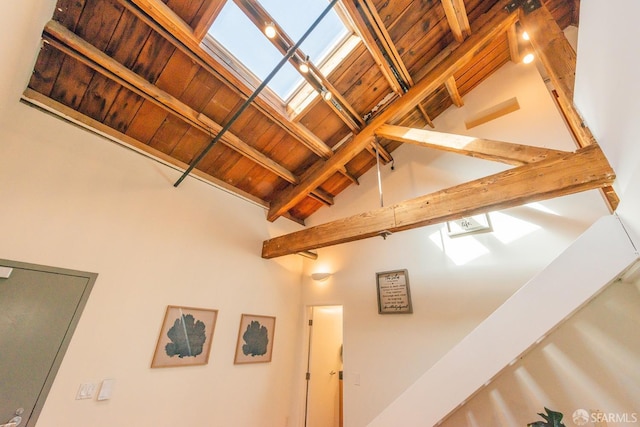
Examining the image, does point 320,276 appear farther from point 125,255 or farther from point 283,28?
point 283,28

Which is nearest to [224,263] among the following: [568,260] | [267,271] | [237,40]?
[267,271]

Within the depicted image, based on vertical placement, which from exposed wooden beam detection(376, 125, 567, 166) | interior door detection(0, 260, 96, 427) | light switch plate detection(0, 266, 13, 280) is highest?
exposed wooden beam detection(376, 125, 567, 166)

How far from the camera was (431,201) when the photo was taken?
2.38 metres

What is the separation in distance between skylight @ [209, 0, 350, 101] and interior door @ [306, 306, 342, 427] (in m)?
3.39

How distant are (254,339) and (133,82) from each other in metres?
3.12

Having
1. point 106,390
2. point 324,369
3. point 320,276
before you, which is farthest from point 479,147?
point 106,390

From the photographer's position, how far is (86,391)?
6.86 ft

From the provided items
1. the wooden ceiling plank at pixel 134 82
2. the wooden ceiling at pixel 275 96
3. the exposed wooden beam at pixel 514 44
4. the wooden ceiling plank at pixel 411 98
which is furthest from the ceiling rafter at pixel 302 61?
the exposed wooden beam at pixel 514 44

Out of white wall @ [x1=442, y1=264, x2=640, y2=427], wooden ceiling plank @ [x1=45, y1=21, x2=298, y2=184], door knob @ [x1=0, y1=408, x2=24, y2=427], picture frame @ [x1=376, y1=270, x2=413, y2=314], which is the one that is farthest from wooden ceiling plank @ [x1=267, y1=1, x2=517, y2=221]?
door knob @ [x1=0, y1=408, x2=24, y2=427]

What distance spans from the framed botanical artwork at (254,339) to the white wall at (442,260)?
89 cm

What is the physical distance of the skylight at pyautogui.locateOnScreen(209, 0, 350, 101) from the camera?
7.42 ft

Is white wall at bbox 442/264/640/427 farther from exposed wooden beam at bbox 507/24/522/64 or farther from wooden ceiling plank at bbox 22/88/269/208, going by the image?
wooden ceiling plank at bbox 22/88/269/208

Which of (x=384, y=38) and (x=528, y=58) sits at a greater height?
(x=528, y=58)

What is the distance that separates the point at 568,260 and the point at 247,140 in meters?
3.19
